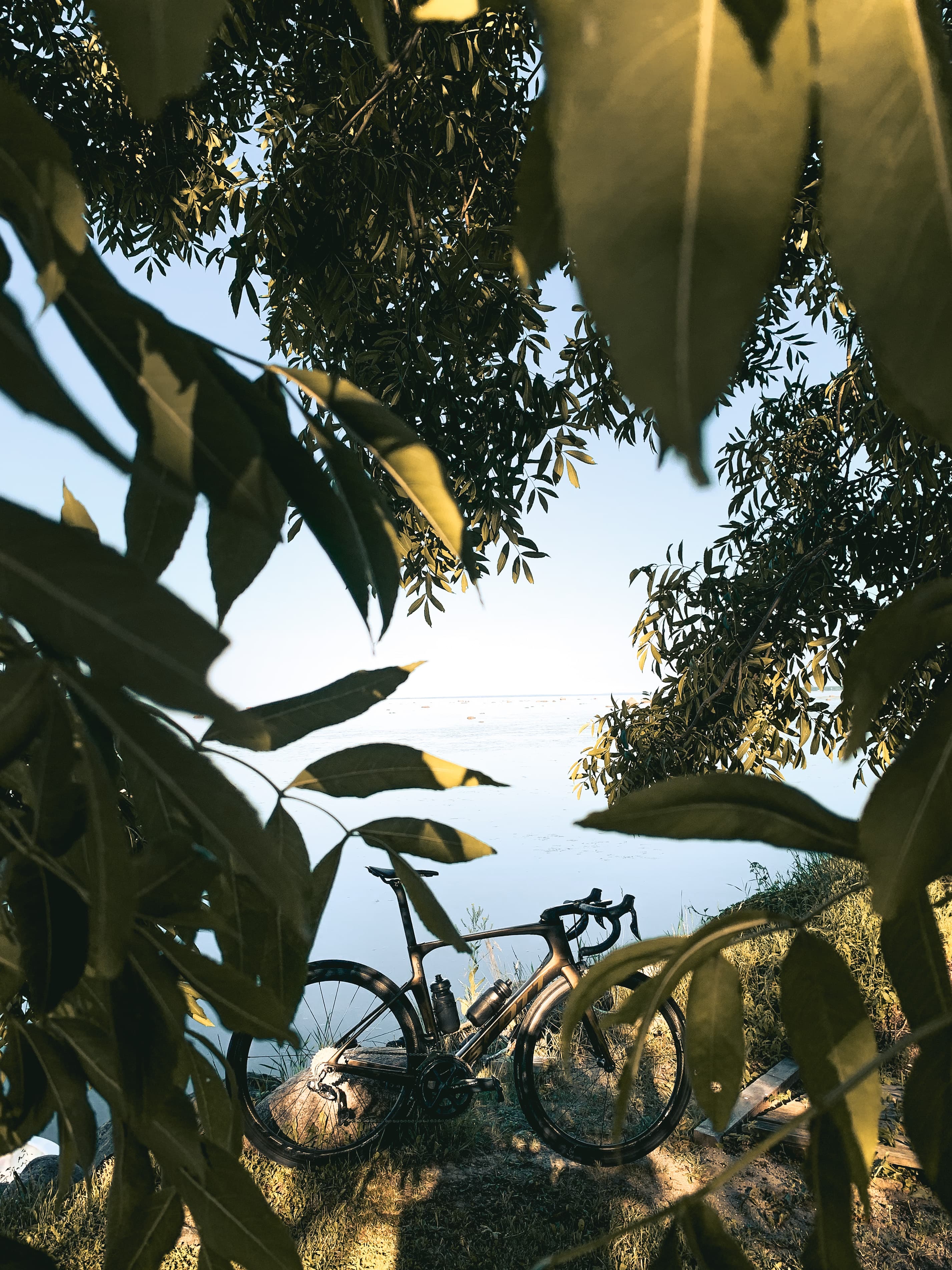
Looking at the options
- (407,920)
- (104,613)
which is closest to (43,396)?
(104,613)

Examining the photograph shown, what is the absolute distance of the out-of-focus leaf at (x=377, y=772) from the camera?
11.8 inches

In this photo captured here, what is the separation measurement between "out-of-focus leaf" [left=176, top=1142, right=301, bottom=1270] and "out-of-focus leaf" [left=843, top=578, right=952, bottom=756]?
0.24 meters

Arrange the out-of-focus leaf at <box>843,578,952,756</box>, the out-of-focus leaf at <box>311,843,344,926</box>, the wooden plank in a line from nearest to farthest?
the out-of-focus leaf at <box>843,578,952,756</box> < the out-of-focus leaf at <box>311,843,344,926</box> < the wooden plank

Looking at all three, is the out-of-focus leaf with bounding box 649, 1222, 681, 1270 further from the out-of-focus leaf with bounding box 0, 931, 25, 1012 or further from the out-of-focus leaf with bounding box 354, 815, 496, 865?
the out-of-focus leaf with bounding box 0, 931, 25, 1012

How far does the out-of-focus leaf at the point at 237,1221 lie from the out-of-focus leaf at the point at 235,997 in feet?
0.18

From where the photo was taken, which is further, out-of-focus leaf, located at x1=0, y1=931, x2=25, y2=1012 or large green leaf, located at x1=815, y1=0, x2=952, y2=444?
out-of-focus leaf, located at x1=0, y1=931, x2=25, y2=1012

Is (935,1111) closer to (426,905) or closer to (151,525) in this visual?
(426,905)

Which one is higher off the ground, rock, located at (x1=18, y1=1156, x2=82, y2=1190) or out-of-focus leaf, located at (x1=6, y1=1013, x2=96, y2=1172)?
out-of-focus leaf, located at (x1=6, y1=1013, x2=96, y2=1172)

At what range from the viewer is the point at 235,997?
0.26 metres

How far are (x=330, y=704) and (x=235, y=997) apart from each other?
11 cm

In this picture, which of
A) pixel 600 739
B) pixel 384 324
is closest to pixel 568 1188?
pixel 600 739

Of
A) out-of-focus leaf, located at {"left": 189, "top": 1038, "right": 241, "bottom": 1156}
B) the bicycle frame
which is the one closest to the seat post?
the bicycle frame

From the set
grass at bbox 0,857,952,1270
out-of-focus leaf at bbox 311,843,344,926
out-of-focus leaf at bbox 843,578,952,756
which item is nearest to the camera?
out-of-focus leaf at bbox 843,578,952,756

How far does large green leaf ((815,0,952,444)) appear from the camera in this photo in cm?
9
